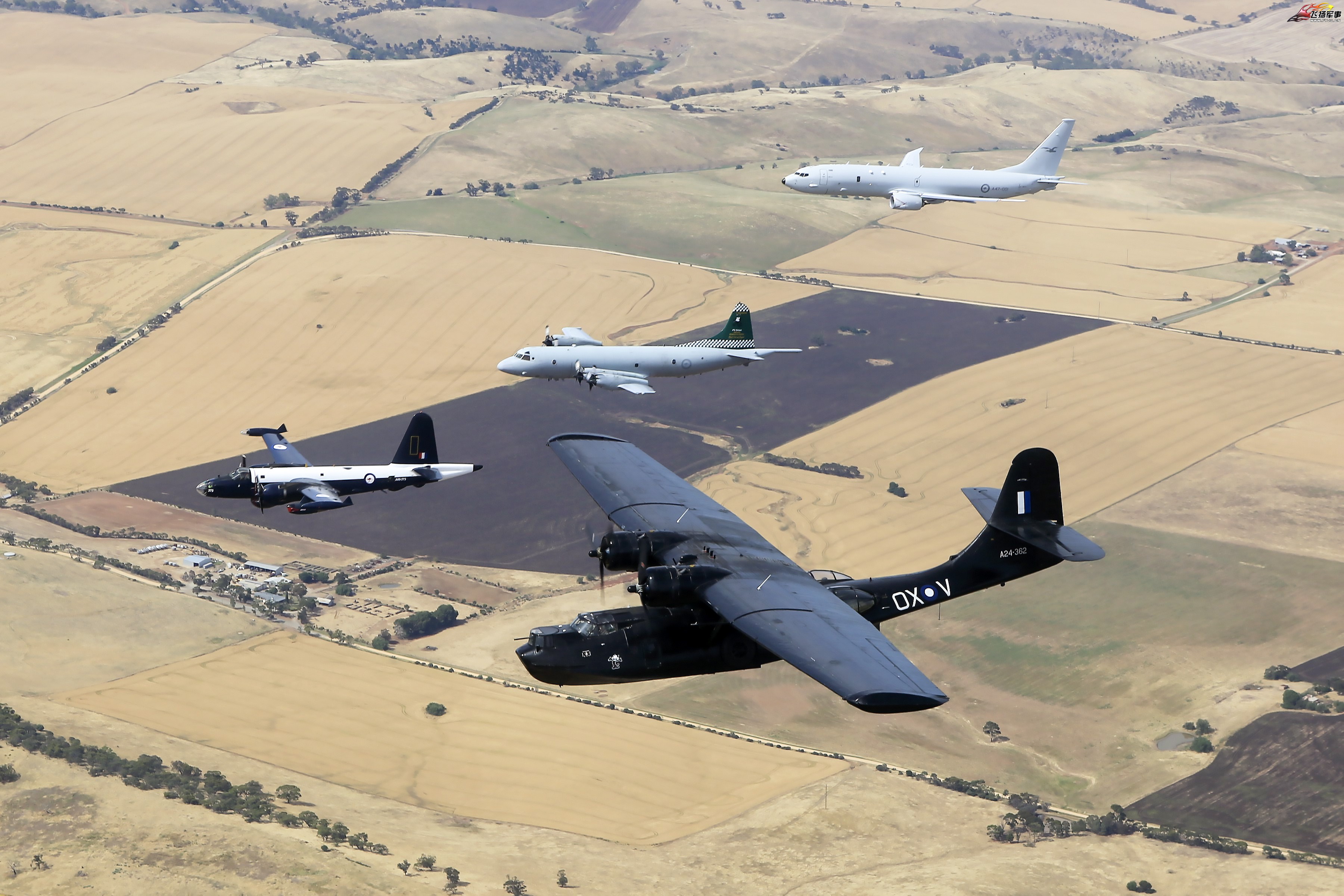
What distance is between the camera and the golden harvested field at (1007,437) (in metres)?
147

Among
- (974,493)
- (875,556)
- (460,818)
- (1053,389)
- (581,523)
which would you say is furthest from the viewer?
(1053,389)

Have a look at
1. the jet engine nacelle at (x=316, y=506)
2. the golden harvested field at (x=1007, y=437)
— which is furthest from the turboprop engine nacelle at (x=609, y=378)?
the golden harvested field at (x=1007, y=437)

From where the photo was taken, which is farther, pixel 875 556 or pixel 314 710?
pixel 875 556

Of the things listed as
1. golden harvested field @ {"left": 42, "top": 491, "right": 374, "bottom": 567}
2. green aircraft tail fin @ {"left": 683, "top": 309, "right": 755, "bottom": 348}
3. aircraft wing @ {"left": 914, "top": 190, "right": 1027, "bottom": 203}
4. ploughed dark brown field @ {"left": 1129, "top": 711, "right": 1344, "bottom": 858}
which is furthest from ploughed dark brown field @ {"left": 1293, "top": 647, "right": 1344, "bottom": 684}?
golden harvested field @ {"left": 42, "top": 491, "right": 374, "bottom": 567}

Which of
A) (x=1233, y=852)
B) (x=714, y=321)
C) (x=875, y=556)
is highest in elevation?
(x=714, y=321)

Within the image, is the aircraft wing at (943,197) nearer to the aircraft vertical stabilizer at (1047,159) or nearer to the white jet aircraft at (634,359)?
the aircraft vertical stabilizer at (1047,159)

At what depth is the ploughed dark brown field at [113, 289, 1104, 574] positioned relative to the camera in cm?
14862

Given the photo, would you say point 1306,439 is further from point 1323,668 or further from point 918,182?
point 918,182

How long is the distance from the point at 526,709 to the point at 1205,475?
87.9 meters

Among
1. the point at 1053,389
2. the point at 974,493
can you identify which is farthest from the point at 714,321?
the point at 974,493

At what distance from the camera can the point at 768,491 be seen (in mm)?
155250

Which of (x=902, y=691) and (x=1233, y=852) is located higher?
(x=902, y=691)

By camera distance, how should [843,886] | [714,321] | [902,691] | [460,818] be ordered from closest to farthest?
[902,691], [843,886], [460,818], [714,321]

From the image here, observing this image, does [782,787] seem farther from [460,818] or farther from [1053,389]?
[1053,389]
